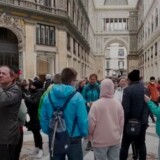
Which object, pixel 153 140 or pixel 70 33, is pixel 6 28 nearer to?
pixel 70 33

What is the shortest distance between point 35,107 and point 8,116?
344 cm

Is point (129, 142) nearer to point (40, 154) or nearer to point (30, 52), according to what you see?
point (40, 154)

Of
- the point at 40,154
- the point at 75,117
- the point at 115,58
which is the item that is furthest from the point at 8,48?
the point at 115,58

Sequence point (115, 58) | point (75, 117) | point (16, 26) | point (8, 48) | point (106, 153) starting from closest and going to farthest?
point (75, 117), point (106, 153), point (16, 26), point (8, 48), point (115, 58)

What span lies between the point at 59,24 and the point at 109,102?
25.4m

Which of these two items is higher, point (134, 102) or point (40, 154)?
point (134, 102)

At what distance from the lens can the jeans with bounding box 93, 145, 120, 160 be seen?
5.31m

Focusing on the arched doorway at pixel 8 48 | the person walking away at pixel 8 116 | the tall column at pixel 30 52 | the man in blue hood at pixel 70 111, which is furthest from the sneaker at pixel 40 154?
the tall column at pixel 30 52

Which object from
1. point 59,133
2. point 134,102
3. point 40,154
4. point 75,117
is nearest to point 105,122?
point 75,117

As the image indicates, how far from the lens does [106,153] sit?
5.39 meters

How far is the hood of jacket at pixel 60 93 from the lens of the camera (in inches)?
182

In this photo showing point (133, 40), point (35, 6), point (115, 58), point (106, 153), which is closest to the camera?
point (106, 153)

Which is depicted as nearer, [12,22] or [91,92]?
[91,92]

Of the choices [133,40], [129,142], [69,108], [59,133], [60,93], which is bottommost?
[129,142]
